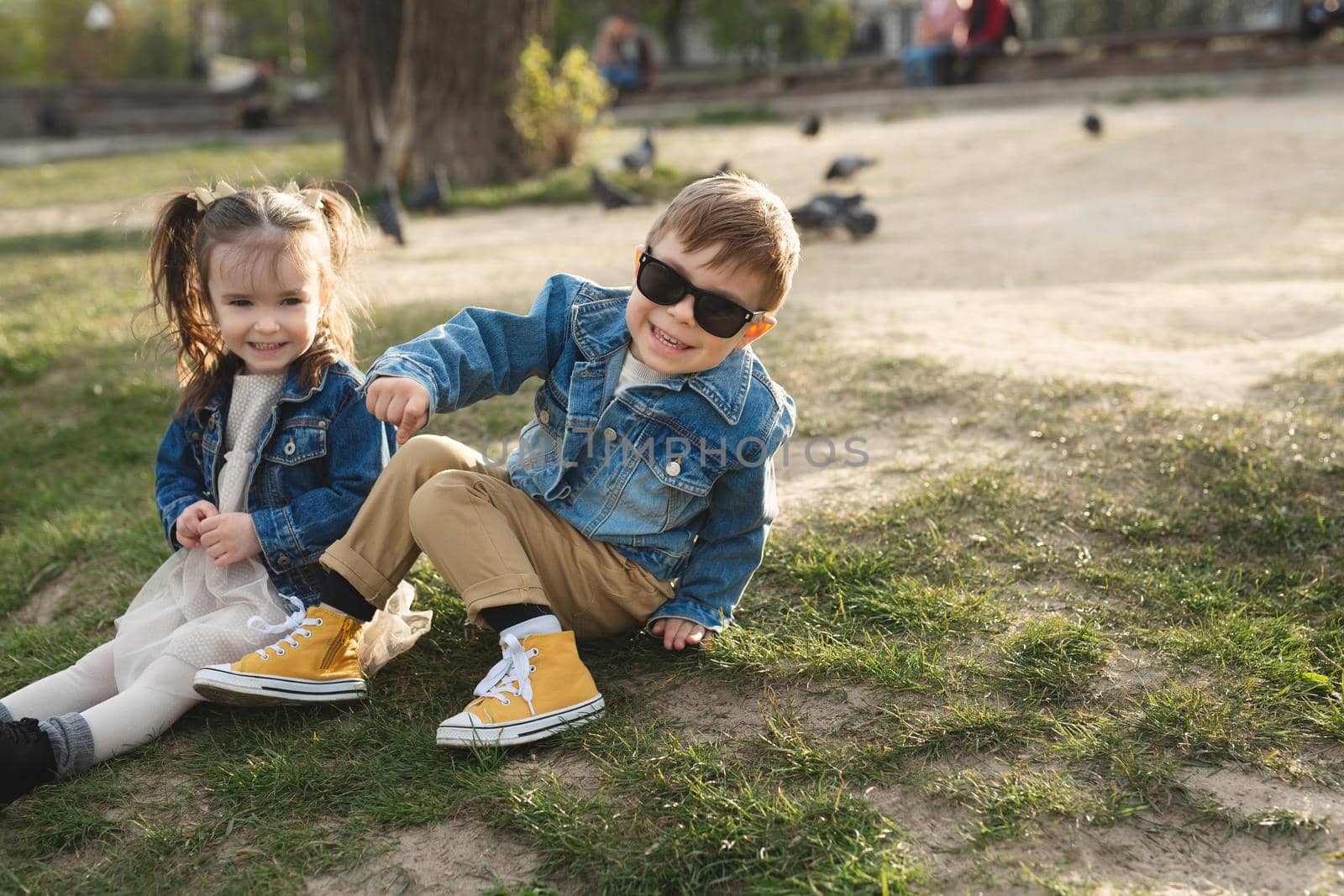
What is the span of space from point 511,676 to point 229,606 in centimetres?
72

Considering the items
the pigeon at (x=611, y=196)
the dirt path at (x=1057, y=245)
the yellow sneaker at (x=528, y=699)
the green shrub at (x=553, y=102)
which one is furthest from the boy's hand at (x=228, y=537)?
the green shrub at (x=553, y=102)

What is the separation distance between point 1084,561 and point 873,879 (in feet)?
4.58

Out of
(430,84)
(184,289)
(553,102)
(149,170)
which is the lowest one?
(184,289)

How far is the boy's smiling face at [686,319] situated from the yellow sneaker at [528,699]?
615 mm

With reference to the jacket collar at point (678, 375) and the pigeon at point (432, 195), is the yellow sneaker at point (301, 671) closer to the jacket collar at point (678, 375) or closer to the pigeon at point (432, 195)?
the jacket collar at point (678, 375)

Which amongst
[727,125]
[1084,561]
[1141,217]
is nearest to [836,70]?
[727,125]

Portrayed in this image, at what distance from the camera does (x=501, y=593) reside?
2.46 meters

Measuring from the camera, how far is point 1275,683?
8.30ft

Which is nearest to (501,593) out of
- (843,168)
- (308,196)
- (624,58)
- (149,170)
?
(308,196)

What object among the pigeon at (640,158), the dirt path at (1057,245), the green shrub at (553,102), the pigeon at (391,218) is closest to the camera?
the dirt path at (1057,245)

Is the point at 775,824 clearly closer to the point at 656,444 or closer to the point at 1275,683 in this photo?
the point at 656,444

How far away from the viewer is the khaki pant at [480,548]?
2480mm

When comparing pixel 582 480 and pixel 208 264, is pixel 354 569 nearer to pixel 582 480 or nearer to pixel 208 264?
pixel 582 480

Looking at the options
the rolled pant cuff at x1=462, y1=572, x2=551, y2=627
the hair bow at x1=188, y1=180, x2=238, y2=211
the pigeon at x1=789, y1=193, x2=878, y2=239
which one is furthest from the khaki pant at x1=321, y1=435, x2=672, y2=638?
the pigeon at x1=789, y1=193, x2=878, y2=239
